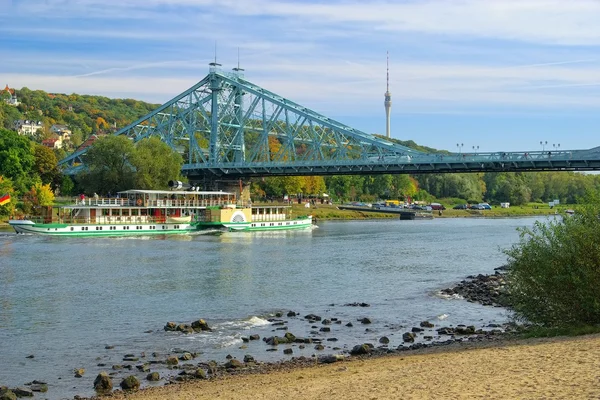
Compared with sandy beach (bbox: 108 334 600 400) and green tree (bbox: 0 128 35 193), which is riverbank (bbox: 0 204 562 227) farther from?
sandy beach (bbox: 108 334 600 400)

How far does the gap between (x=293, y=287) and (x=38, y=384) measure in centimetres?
1984

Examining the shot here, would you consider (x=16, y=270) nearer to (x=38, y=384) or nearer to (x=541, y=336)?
(x=38, y=384)

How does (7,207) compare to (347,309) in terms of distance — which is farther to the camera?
(7,207)

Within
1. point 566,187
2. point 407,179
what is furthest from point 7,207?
point 566,187

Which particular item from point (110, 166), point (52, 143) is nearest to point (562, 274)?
point (110, 166)

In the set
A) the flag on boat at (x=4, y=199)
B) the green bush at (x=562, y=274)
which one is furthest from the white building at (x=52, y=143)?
the green bush at (x=562, y=274)

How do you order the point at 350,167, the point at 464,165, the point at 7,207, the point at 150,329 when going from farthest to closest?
1. the point at 350,167
2. the point at 464,165
3. the point at 7,207
4. the point at 150,329

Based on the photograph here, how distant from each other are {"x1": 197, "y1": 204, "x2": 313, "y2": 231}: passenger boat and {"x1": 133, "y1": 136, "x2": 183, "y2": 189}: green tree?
30.9 ft

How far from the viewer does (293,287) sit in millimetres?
39281

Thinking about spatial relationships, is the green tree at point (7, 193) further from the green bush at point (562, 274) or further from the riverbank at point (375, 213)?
the green bush at point (562, 274)

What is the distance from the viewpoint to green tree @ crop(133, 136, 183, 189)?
8856 centimetres

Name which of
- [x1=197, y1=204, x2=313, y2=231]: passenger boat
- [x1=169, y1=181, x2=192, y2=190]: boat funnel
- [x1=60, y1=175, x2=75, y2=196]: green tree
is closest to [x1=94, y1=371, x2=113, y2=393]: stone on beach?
[x1=197, y1=204, x2=313, y2=231]: passenger boat

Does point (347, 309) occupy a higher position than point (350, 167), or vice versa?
point (350, 167)

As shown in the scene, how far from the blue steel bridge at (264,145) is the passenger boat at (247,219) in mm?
10431
